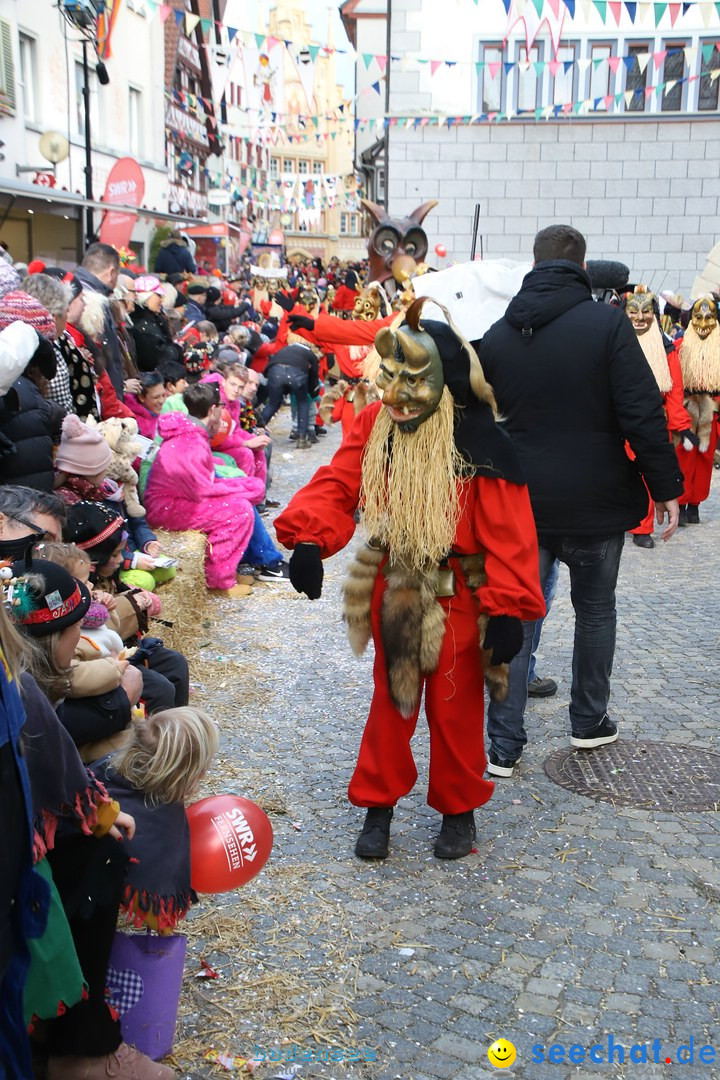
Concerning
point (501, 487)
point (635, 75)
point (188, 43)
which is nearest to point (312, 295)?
point (635, 75)

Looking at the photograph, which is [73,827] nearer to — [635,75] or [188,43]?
[635,75]

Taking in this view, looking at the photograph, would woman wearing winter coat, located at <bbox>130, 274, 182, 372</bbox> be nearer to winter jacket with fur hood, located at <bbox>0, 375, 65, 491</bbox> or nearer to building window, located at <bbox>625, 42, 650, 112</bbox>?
winter jacket with fur hood, located at <bbox>0, 375, 65, 491</bbox>

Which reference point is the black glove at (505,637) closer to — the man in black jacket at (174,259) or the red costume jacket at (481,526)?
the red costume jacket at (481,526)

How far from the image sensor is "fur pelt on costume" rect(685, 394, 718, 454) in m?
9.48

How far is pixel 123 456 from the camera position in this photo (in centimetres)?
604

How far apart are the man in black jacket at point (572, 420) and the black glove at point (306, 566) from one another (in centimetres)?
120

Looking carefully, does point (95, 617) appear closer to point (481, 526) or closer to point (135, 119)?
point (481, 526)

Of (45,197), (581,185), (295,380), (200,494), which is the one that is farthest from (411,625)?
(581,185)

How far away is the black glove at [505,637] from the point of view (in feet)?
11.5

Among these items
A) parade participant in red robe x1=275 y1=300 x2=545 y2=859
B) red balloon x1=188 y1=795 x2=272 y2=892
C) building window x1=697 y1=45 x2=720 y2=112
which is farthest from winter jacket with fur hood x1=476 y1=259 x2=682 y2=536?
building window x1=697 y1=45 x2=720 y2=112

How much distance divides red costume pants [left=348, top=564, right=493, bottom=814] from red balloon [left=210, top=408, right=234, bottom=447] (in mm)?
4795

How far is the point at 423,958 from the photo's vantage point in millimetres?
3205

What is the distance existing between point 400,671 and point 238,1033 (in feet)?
4.15

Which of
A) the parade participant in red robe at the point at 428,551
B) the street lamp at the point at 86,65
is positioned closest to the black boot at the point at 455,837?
the parade participant in red robe at the point at 428,551
